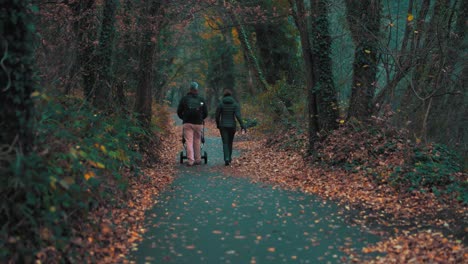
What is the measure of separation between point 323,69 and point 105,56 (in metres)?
5.85

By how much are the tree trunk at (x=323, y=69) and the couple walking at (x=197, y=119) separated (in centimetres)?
255

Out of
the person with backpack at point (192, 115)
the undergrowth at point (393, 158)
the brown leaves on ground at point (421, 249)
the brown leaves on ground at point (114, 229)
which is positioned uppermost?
the person with backpack at point (192, 115)

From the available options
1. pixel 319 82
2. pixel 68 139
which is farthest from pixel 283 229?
pixel 319 82

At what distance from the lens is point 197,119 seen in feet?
47.4

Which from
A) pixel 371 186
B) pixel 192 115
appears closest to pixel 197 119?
pixel 192 115

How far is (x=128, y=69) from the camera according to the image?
18953mm

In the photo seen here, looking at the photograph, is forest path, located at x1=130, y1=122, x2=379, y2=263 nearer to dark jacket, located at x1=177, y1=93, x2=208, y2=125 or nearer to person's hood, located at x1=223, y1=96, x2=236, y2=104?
dark jacket, located at x1=177, y1=93, x2=208, y2=125

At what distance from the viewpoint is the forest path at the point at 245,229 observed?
603 centimetres

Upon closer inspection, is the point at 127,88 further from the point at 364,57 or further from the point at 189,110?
the point at 364,57

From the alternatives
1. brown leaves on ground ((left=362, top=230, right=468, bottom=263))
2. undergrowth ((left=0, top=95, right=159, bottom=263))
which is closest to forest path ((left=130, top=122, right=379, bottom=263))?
brown leaves on ground ((left=362, top=230, right=468, bottom=263))

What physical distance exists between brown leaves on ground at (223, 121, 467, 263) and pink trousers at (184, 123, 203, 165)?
1.12 meters

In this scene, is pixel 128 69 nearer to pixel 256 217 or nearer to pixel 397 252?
pixel 256 217

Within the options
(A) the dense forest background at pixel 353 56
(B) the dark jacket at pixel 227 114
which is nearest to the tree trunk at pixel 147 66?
(A) the dense forest background at pixel 353 56

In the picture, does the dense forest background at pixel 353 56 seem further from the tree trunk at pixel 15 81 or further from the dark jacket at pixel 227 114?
the tree trunk at pixel 15 81
